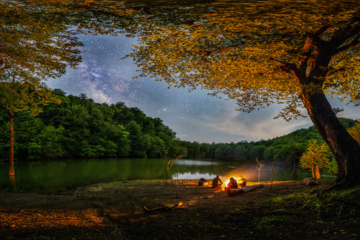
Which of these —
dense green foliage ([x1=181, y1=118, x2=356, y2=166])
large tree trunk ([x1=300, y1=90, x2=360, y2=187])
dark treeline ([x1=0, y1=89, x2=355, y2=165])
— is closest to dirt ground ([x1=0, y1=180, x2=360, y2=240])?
large tree trunk ([x1=300, y1=90, x2=360, y2=187])

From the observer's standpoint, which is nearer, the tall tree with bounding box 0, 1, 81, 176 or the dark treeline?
the tall tree with bounding box 0, 1, 81, 176

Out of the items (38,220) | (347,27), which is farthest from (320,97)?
(38,220)

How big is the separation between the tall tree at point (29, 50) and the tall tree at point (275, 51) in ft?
10.9

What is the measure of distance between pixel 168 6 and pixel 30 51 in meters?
8.82

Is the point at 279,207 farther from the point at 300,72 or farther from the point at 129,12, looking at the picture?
the point at 129,12

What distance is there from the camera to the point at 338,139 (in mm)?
7941

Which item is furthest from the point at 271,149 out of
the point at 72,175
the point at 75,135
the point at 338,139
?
the point at 338,139

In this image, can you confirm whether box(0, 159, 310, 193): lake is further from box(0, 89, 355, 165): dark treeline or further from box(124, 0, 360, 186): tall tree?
box(124, 0, 360, 186): tall tree

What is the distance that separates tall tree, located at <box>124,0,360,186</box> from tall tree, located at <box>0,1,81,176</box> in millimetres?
3310

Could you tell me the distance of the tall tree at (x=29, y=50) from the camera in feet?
21.8

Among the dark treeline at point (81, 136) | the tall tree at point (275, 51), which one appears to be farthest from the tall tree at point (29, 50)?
the dark treeline at point (81, 136)

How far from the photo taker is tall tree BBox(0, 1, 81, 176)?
21.8 feet

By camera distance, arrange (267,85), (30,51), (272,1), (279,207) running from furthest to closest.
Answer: (267,85) → (30,51) → (279,207) → (272,1)

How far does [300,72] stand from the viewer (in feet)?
29.8
